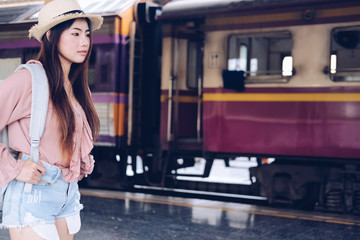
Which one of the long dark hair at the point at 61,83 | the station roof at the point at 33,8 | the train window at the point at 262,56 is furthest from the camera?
the station roof at the point at 33,8

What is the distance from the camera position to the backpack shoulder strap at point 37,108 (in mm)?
2529

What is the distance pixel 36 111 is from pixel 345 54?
6.45m

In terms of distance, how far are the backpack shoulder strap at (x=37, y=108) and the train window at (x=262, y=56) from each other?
638 centimetres

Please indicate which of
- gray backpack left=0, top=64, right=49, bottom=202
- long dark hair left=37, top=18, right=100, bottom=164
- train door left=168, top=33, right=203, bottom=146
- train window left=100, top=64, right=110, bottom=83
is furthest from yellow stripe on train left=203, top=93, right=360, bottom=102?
gray backpack left=0, top=64, right=49, bottom=202

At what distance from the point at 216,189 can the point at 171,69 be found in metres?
2.21

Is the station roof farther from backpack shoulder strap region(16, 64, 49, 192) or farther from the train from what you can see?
backpack shoulder strap region(16, 64, 49, 192)

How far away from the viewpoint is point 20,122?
2592 mm

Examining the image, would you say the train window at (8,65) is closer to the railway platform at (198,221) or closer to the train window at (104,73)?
the train window at (104,73)

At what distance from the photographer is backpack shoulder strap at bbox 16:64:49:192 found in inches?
99.6

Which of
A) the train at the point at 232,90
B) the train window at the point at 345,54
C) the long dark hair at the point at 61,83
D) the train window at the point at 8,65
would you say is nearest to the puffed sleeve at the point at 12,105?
the long dark hair at the point at 61,83

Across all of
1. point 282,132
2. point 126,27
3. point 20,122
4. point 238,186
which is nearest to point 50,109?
point 20,122


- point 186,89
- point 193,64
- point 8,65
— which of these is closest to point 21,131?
point 186,89

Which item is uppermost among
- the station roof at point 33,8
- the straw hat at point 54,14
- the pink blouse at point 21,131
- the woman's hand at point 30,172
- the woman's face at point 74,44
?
the station roof at point 33,8

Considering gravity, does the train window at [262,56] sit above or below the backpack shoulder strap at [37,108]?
above
